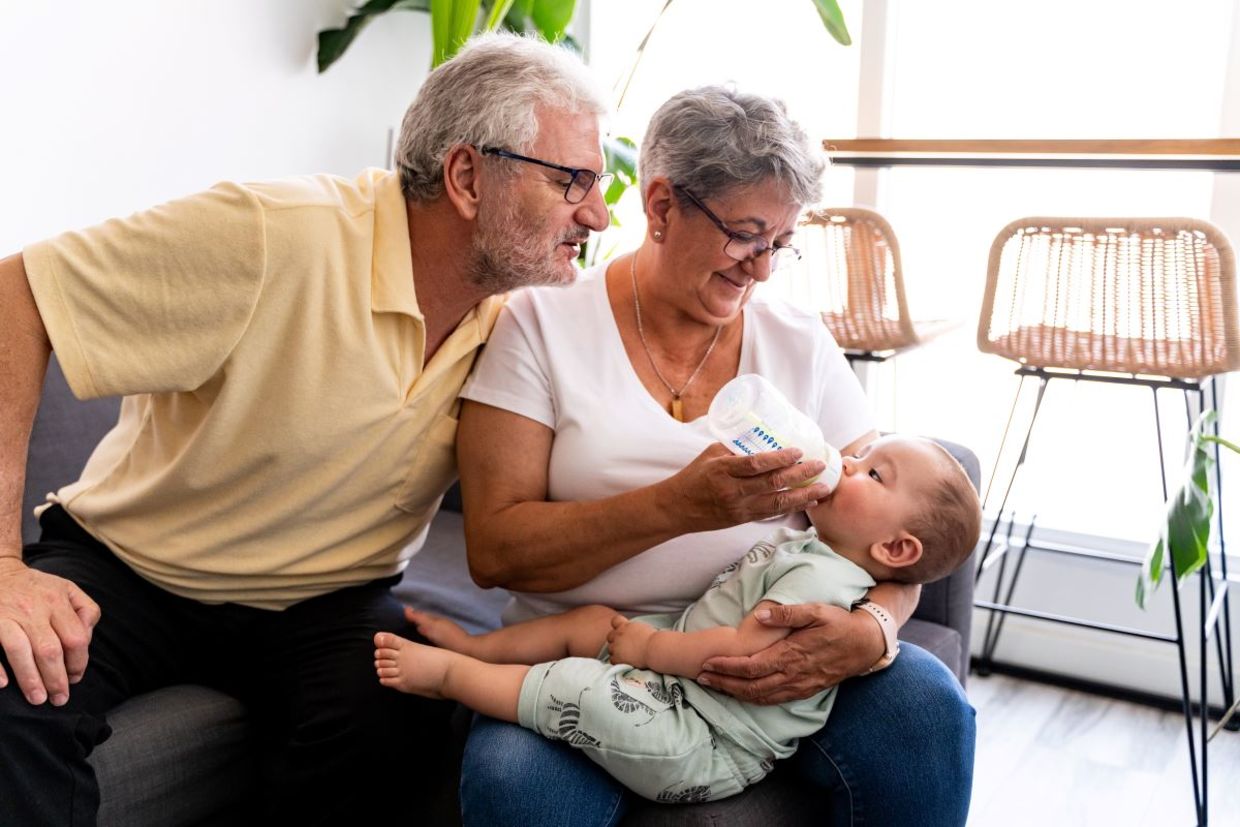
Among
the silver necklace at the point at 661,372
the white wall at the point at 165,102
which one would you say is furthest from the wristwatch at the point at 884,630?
the white wall at the point at 165,102

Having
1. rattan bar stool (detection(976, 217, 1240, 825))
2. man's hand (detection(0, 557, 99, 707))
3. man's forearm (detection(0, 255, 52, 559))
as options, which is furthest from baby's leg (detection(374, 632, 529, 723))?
rattan bar stool (detection(976, 217, 1240, 825))

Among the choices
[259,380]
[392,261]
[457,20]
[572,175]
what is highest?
[457,20]

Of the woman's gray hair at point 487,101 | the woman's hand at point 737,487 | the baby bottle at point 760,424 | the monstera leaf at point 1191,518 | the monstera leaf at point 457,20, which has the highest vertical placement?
the monstera leaf at point 457,20

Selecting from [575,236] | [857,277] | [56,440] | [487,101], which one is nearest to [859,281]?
[857,277]

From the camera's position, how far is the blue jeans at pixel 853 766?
1354 mm

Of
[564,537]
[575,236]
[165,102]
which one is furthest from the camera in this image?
[165,102]

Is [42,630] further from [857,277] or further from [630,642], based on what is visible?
[857,277]

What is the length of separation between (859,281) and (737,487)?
1468 millimetres

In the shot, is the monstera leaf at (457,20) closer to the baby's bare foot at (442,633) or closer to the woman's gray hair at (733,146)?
the woman's gray hair at (733,146)

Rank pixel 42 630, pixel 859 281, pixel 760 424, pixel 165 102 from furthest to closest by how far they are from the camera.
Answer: pixel 165 102, pixel 859 281, pixel 760 424, pixel 42 630

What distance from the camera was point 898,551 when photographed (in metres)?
1.54

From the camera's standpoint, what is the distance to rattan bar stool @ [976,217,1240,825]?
2.33m

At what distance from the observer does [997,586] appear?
3.18 metres

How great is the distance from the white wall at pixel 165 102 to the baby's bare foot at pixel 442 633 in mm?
1519
